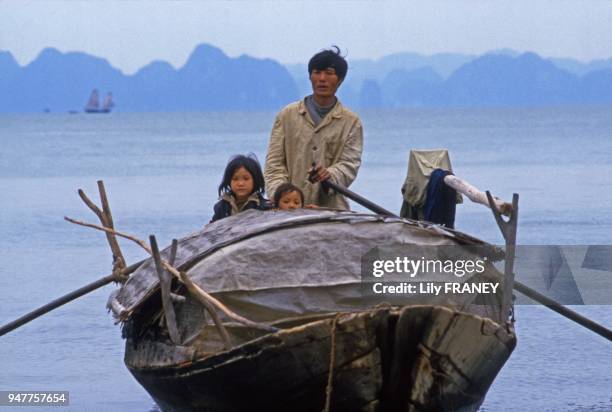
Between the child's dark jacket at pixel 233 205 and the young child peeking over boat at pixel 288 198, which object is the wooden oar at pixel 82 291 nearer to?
the child's dark jacket at pixel 233 205

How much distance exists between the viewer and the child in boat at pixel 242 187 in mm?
8250

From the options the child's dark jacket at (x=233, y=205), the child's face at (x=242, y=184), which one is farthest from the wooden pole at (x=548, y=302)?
the child's face at (x=242, y=184)

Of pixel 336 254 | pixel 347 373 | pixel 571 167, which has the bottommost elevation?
pixel 571 167

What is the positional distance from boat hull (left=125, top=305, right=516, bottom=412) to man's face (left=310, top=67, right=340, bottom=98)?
1957 mm

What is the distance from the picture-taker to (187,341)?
708cm

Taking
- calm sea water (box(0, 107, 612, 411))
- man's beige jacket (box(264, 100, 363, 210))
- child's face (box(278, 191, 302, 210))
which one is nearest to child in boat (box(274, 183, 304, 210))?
child's face (box(278, 191, 302, 210))

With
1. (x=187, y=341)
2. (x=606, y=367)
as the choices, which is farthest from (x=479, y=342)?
(x=606, y=367)

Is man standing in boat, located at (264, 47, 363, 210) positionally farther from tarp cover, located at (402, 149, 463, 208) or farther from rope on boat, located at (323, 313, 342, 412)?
rope on boat, located at (323, 313, 342, 412)

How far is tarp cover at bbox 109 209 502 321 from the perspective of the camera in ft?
23.2

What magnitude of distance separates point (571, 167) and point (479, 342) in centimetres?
3209

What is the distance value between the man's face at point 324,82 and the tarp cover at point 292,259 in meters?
0.95

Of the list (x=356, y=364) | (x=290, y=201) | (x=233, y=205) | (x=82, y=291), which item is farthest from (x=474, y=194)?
(x=82, y=291)

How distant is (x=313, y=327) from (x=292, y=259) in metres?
0.65

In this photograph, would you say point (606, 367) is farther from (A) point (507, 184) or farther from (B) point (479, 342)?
(A) point (507, 184)
